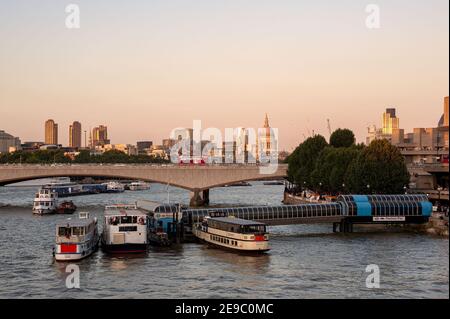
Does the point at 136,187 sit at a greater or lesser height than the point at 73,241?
lesser

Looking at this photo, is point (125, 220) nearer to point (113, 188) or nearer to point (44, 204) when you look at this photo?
point (44, 204)

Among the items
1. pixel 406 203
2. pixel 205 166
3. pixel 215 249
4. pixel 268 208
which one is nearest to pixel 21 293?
pixel 215 249

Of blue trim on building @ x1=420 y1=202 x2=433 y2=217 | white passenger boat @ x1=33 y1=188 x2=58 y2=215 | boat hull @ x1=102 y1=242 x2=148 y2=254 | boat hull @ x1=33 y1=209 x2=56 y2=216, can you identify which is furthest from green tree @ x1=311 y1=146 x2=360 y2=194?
boat hull @ x1=102 y1=242 x2=148 y2=254

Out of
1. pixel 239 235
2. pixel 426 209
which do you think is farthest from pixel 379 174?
pixel 239 235

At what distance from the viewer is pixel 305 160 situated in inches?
4628

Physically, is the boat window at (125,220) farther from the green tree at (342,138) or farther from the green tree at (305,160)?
the green tree at (342,138)

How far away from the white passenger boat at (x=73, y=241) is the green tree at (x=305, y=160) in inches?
2433

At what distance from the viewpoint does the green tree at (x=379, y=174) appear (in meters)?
85.5

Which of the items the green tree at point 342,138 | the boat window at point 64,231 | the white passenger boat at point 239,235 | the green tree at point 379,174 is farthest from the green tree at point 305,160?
the boat window at point 64,231

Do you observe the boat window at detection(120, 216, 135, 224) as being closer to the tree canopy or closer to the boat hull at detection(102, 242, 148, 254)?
the boat hull at detection(102, 242, 148, 254)

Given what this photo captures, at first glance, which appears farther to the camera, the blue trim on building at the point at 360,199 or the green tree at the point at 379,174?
the green tree at the point at 379,174

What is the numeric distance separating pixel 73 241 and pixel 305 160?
69.4 metres

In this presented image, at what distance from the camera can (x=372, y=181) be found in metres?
85.5
